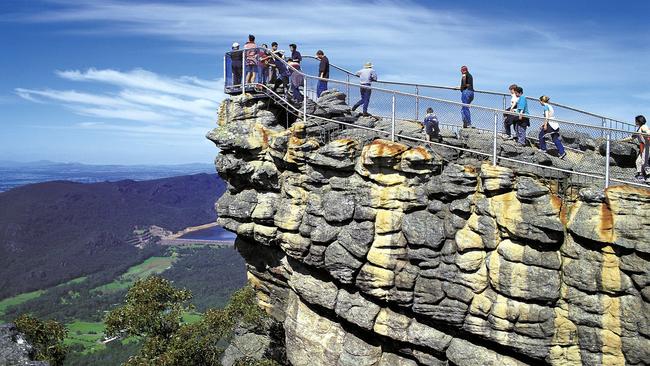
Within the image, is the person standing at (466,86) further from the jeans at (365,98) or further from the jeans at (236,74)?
the jeans at (236,74)

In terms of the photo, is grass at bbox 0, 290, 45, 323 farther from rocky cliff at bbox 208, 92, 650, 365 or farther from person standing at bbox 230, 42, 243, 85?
rocky cliff at bbox 208, 92, 650, 365

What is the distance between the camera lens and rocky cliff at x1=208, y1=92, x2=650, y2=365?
14602 mm

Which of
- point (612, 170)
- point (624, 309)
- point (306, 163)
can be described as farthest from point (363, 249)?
point (612, 170)

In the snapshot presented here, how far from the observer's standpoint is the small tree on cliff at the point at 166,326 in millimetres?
22406

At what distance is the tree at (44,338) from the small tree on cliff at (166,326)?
8.46 feet

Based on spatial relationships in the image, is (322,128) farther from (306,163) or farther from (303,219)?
(303,219)

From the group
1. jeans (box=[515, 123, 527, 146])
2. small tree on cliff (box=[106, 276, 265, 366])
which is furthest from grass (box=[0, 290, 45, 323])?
jeans (box=[515, 123, 527, 146])

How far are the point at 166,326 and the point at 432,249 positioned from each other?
A: 47.1 ft

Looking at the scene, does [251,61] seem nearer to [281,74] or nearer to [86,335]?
[281,74]

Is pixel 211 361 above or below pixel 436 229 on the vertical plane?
below

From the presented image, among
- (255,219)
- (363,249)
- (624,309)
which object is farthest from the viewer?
(255,219)

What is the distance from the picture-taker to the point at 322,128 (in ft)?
69.7

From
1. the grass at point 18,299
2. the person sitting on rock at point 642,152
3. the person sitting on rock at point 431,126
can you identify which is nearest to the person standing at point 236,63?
the person sitting on rock at point 431,126

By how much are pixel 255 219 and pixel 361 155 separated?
23.5 ft
